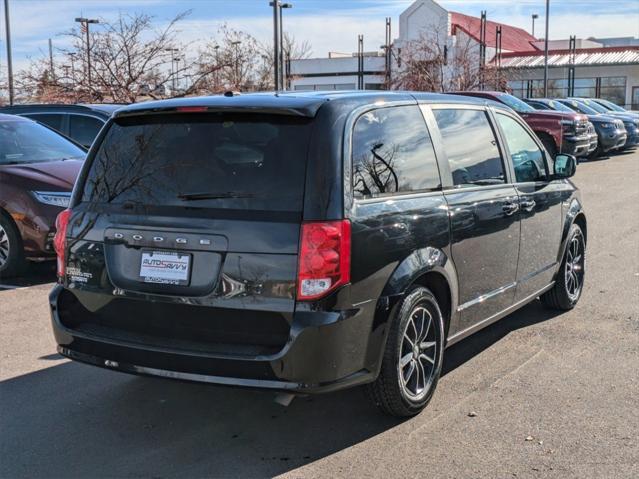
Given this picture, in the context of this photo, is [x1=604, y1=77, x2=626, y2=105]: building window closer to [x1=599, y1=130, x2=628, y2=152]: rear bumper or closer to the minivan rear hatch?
[x1=599, y1=130, x2=628, y2=152]: rear bumper

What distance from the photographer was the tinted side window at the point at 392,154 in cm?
405

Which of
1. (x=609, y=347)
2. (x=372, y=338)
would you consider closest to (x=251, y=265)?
(x=372, y=338)

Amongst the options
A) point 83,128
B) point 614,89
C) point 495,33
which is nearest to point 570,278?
point 83,128

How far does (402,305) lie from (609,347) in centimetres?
224

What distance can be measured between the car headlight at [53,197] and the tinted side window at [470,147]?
4.41m

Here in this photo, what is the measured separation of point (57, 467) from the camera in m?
3.81

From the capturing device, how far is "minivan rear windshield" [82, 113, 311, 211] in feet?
12.4

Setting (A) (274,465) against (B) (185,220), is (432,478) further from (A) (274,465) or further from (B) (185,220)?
(B) (185,220)

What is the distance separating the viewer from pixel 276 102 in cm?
403

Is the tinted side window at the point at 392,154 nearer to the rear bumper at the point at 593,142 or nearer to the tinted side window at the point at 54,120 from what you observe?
the tinted side window at the point at 54,120

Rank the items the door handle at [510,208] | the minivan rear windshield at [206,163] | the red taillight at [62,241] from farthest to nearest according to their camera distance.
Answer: the door handle at [510,208] → the red taillight at [62,241] → the minivan rear windshield at [206,163]

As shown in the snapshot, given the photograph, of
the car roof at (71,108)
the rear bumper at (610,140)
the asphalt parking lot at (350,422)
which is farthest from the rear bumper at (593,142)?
the asphalt parking lot at (350,422)

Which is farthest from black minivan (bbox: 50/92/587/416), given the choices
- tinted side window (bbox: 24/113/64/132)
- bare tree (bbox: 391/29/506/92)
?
bare tree (bbox: 391/29/506/92)

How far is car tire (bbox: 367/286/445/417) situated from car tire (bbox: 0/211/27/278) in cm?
505
